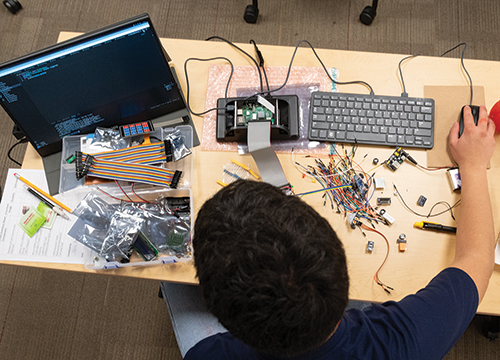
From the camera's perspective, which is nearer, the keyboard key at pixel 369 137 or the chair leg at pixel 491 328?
the keyboard key at pixel 369 137

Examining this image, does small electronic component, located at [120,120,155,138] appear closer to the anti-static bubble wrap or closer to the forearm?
the anti-static bubble wrap

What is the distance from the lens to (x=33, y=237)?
1044 millimetres

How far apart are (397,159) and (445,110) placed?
238 millimetres

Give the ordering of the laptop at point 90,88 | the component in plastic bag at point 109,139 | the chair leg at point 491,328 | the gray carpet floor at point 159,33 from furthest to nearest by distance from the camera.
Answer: the gray carpet floor at point 159,33
the chair leg at point 491,328
the component in plastic bag at point 109,139
the laptop at point 90,88

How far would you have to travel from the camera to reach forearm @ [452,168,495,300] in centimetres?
89

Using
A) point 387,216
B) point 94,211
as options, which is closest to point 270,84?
point 387,216

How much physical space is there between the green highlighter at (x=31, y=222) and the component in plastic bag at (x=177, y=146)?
1.44 feet

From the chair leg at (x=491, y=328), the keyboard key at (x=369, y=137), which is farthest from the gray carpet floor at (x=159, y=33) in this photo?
the keyboard key at (x=369, y=137)

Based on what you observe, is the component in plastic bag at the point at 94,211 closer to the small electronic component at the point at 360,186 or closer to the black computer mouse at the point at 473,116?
the small electronic component at the point at 360,186

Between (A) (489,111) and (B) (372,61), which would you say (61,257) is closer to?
(B) (372,61)

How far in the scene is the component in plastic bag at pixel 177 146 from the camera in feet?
3.49

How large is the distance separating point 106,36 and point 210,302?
67 centimetres

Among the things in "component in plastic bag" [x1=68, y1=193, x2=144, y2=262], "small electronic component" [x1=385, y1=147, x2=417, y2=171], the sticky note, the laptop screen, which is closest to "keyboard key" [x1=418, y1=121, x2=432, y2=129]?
"small electronic component" [x1=385, y1=147, x2=417, y2=171]

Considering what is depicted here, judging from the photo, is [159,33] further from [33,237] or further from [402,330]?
[402,330]
